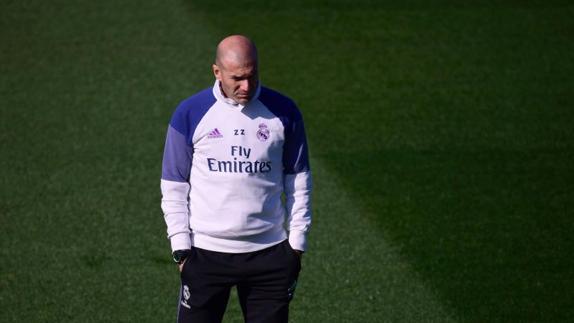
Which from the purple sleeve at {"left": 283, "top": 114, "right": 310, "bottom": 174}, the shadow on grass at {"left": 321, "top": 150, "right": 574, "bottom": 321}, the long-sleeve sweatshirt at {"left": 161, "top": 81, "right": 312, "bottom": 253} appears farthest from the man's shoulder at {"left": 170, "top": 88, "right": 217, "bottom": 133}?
the shadow on grass at {"left": 321, "top": 150, "right": 574, "bottom": 321}

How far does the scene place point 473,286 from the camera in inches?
235

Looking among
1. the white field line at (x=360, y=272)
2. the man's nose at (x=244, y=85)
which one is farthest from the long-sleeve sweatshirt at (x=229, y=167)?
the white field line at (x=360, y=272)

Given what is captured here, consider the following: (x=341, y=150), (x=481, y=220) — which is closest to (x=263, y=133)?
(x=481, y=220)

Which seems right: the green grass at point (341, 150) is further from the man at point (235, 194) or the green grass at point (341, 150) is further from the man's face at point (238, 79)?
the man's face at point (238, 79)

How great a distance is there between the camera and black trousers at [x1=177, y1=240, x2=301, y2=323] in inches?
161

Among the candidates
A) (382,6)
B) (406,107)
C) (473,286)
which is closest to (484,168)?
(406,107)

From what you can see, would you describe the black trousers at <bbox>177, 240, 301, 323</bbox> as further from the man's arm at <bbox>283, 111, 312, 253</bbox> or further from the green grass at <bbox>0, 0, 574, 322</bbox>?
the green grass at <bbox>0, 0, 574, 322</bbox>

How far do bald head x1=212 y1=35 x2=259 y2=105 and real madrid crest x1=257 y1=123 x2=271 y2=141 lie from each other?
0.15 metres

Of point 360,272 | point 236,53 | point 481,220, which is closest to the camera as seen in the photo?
point 236,53

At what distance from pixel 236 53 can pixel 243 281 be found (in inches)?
42.8

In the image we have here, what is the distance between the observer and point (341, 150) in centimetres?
788

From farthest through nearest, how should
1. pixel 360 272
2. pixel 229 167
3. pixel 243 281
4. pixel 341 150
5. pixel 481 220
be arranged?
pixel 341 150 → pixel 481 220 → pixel 360 272 → pixel 243 281 → pixel 229 167

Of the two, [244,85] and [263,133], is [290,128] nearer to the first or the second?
[263,133]

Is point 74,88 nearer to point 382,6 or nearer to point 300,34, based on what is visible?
point 300,34
